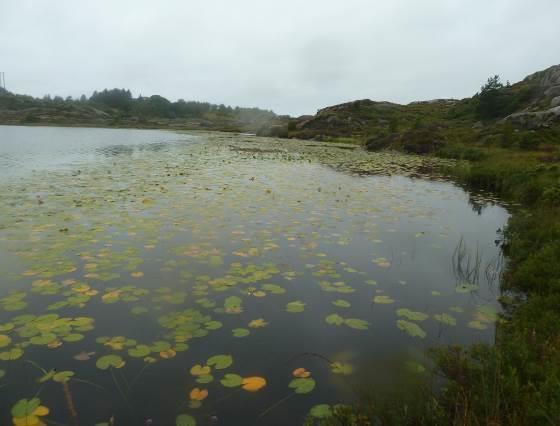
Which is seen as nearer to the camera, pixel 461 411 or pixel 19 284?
pixel 461 411

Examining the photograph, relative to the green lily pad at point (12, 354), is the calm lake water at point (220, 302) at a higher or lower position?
higher

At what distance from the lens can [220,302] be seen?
521 cm

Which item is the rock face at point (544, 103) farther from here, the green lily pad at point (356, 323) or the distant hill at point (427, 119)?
the green lily pad at point (356, 323)

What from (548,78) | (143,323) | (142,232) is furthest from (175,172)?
(548,78)

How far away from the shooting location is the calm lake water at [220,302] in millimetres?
3482

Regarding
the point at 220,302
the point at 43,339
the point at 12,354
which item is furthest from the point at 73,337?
the point at 220,302

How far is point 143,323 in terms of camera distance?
4.57m

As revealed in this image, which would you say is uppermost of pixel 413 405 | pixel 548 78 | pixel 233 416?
pixel 548 78

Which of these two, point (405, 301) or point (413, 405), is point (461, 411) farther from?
point (405, 301)

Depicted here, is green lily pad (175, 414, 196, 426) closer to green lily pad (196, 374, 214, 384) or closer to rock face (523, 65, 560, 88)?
green lily pad (196, 374, 214, 384)

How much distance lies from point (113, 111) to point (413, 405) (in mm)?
140510

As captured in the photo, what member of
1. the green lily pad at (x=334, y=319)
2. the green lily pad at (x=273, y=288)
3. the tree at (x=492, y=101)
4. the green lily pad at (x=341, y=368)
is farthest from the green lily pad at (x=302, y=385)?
the tree at (x=492, y=101)

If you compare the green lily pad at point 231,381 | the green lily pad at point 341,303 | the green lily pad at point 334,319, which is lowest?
the green lily pad at point 231,381

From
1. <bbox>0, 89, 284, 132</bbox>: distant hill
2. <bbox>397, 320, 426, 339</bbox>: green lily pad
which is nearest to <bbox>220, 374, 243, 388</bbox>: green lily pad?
<bbox>397, 320, 426, 339</bbox>: green lily pad
